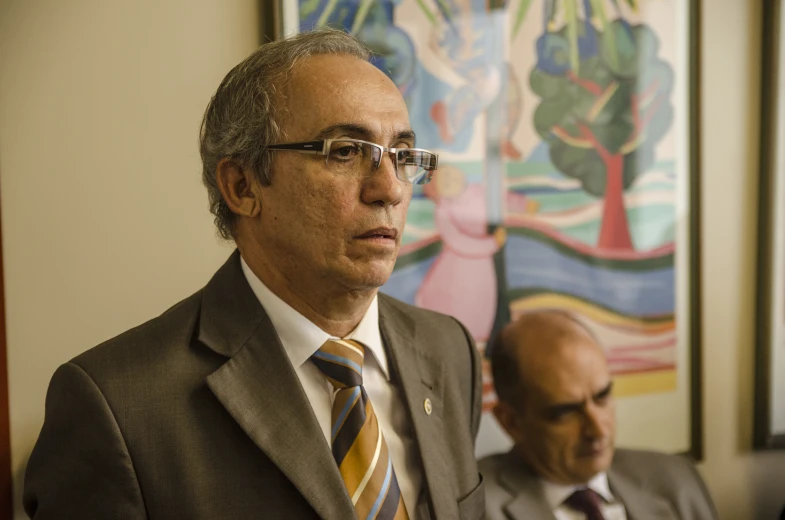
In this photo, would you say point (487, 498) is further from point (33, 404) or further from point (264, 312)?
point (33, 404)

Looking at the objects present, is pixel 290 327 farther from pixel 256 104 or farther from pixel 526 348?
pixel 526 348

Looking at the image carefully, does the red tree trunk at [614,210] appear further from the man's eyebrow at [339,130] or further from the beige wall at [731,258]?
the man's eyebrow at [339,130]

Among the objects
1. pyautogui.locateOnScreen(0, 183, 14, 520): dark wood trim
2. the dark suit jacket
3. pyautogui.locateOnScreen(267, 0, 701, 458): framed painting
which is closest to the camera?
the dark suit jacket

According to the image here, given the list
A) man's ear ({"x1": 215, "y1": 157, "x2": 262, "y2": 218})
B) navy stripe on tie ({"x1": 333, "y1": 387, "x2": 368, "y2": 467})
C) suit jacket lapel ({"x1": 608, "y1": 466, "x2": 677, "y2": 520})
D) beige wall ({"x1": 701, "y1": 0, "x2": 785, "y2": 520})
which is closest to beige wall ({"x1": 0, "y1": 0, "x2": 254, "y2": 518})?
man's ear ({"x1": 215, "y1": 157, "x2": 262, "y2": 218})

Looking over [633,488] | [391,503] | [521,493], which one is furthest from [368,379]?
[633,488]

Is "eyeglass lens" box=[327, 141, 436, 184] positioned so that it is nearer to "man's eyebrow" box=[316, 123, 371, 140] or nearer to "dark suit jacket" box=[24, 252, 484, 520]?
"man's eyebrow" box=[316, 123, 371, 140]

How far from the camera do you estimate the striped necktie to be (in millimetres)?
1062

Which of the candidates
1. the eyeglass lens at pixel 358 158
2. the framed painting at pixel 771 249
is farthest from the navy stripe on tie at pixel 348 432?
the framed painting at pixel 771 249

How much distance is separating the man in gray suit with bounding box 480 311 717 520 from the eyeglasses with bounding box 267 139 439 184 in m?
0.71

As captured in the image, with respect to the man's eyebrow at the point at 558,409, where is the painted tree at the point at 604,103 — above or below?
above

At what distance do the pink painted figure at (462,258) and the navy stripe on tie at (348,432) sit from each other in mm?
583

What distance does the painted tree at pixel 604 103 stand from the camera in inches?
67.1

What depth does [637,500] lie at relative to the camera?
1.70 metres

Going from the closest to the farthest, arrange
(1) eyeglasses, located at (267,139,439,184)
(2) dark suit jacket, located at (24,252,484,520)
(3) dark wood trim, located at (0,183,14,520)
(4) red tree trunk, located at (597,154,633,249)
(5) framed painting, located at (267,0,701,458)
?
(2) dark suit jacket, located at (24,252,484,520) → (1) eyeglasses, located at (267,139,439,184) → (3) dark wood trim, located at (0,183,14,520) → (5) framed painting, located at (267,0,701,458) → (4) red tree trunk, located at (597,154,633,249)
